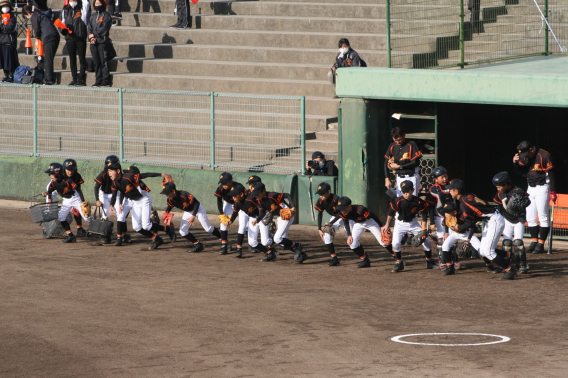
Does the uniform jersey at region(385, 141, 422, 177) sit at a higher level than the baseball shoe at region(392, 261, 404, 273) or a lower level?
higher

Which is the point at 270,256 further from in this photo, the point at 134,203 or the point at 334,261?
the point at 134,203

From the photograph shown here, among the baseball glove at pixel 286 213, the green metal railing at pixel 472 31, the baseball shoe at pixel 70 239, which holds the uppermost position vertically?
the green metal railing at pixel 472 31

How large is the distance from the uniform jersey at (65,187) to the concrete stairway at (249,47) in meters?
5.85

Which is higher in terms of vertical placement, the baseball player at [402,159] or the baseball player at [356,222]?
the baseball player at [402,159]

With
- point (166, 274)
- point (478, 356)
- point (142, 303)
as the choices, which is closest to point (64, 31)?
point (166, 274)

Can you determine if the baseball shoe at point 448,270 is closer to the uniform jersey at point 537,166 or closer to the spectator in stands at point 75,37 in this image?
the uniform jersey at point 537,166

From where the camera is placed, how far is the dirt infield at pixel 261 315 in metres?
9.38

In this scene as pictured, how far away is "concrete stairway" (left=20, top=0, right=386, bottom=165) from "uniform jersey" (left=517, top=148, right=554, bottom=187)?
18.7 ft

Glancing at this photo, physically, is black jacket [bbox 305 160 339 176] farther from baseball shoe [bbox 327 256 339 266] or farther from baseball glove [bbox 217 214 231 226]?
baseball shoe [bbox 327 256 339 266]

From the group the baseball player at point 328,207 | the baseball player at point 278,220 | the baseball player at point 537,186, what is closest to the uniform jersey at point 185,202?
the baseball player at point 278,220

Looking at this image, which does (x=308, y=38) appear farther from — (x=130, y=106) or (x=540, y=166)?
(x=540, y=166)

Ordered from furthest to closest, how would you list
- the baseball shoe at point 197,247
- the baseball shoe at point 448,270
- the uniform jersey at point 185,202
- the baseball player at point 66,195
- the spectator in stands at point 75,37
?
the spectator in stands at point 75,37
the baseball player at point 66,195
the baseball shoe at point 197,247
the uniform jersey at point 185,202
the baseball shoe at point 448,270

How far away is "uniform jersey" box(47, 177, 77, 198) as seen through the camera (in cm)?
1608

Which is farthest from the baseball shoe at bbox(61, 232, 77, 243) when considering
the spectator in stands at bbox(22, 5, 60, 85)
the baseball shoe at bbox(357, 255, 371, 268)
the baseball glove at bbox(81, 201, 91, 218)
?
the spectator in stands at bbox(22, 5, 60, 85)
